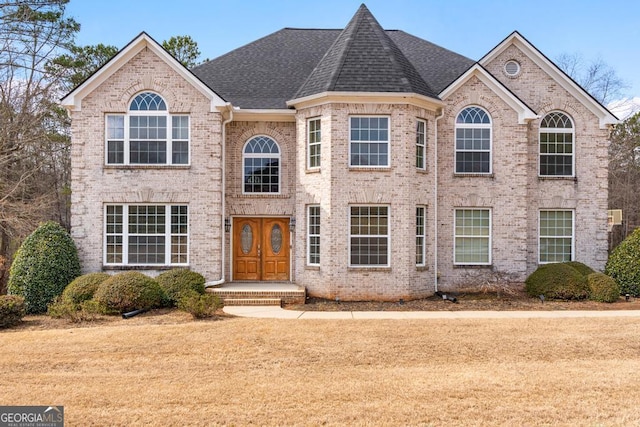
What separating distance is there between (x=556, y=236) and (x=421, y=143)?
6.26m

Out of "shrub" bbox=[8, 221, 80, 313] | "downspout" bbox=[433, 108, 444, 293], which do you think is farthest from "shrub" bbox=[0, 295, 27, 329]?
"downspout" bbox=[433, 108, 444, 293]

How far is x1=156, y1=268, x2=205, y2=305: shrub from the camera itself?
53.4 ft

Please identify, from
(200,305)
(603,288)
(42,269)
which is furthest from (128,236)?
(603,288)

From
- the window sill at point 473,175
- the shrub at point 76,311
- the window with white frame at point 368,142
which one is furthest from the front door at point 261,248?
the window sill at point 473,175

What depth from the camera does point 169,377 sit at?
9398 mm

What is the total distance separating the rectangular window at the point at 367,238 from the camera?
691 inches

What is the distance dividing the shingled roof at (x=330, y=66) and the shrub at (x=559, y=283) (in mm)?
6888

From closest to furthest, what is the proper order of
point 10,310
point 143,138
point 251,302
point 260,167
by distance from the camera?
point 10,310, point 251,302, point 143,138, point 260,167

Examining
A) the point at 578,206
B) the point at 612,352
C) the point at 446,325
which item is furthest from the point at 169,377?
the point at 578,206

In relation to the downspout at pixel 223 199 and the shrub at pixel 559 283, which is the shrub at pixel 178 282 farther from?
the shrub at pixel 559 283

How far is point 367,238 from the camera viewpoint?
57.7 feet

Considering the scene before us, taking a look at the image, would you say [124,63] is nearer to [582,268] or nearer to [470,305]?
[470,305]

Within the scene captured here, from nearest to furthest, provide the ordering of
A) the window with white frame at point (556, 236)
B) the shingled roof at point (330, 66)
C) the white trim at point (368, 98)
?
the white trim at point (368, 98)
the shingled roof at point (330, 66)
the window with white frame at point (556, 236)

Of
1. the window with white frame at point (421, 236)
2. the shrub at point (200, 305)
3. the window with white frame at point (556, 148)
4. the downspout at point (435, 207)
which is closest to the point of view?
the shrub at point (200, 305)
